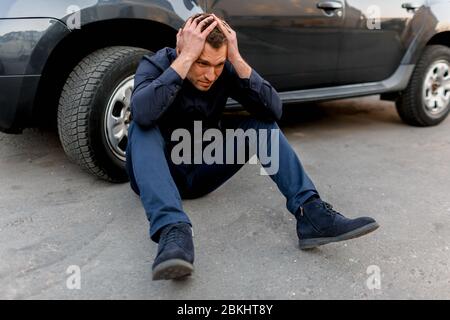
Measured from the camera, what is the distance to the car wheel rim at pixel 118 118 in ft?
9.07

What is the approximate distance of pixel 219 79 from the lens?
2.38 meters

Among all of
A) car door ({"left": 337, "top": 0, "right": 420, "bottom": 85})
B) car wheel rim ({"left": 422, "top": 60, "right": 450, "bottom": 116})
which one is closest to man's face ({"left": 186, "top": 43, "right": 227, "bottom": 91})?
car door ({"left": 337, "top": 0, "right": 420, "bottom": 85})

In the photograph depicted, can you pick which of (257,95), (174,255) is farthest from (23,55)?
(174,255)

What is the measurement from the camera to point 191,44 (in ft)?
6.84

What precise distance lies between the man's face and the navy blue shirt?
0.07 meters

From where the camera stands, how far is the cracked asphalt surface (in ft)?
6.52

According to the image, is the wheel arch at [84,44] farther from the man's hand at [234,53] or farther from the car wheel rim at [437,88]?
the car wheel rim at [437,88]

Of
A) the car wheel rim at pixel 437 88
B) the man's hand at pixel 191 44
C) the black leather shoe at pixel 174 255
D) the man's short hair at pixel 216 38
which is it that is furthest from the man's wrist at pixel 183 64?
the car wheel rim at pixel 437 88

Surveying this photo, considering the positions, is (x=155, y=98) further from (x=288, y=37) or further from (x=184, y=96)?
(x=288, y=37)

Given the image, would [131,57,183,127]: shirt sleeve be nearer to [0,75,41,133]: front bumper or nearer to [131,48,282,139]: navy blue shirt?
[131,48,282,139]: navy blue shirt

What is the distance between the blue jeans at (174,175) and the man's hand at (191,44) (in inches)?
11.3
